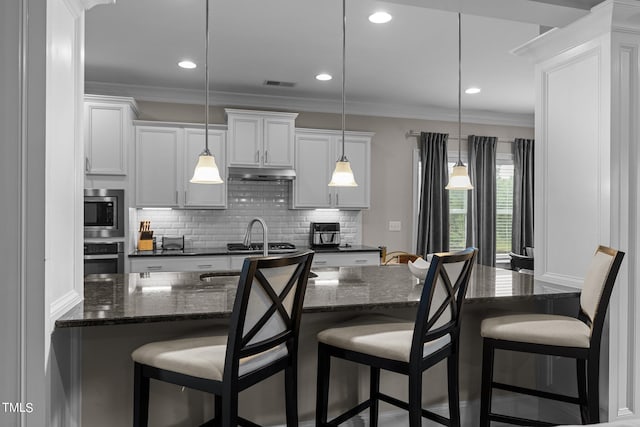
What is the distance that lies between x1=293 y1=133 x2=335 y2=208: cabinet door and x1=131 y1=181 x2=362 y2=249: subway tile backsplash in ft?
1.10

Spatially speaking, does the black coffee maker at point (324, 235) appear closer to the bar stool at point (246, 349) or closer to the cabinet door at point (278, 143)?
the cabinet door at point (278, 143)

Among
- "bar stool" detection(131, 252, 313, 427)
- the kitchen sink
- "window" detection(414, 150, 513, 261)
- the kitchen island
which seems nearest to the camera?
"bar stool" detection(131, 252, 313, 427)

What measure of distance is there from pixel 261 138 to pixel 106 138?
153cm

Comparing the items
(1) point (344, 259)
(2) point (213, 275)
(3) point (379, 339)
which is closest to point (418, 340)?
(3) point (379, 339)

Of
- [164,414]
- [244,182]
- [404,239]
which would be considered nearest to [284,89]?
[244,182]

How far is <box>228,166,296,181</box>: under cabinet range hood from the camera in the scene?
492 centimetres

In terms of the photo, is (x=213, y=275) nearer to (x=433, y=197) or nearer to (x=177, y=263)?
(x=177, y=263)

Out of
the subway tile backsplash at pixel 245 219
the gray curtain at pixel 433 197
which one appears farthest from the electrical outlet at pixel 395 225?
the subway tile backsplash at pixel 245 219

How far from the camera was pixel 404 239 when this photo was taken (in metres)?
5.97

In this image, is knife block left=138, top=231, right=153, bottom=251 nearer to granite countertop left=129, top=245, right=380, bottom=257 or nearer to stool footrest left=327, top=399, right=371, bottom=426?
granite countertop left=129, top=245, right=380, bottom=257

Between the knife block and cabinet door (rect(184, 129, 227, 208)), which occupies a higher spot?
cabinet door (rect(184, 129, 227, 208))

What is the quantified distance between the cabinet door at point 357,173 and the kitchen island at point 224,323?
255 cm

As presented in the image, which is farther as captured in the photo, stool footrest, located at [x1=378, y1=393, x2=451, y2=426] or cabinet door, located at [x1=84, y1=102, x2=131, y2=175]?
cabinet door, located at [x1=84, y1=102, x2=131, y2=175]

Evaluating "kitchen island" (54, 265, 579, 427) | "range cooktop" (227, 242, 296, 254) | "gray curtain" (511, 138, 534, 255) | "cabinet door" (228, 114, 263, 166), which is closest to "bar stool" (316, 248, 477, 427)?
"kitchen island" (54, 265, 579, 427)
